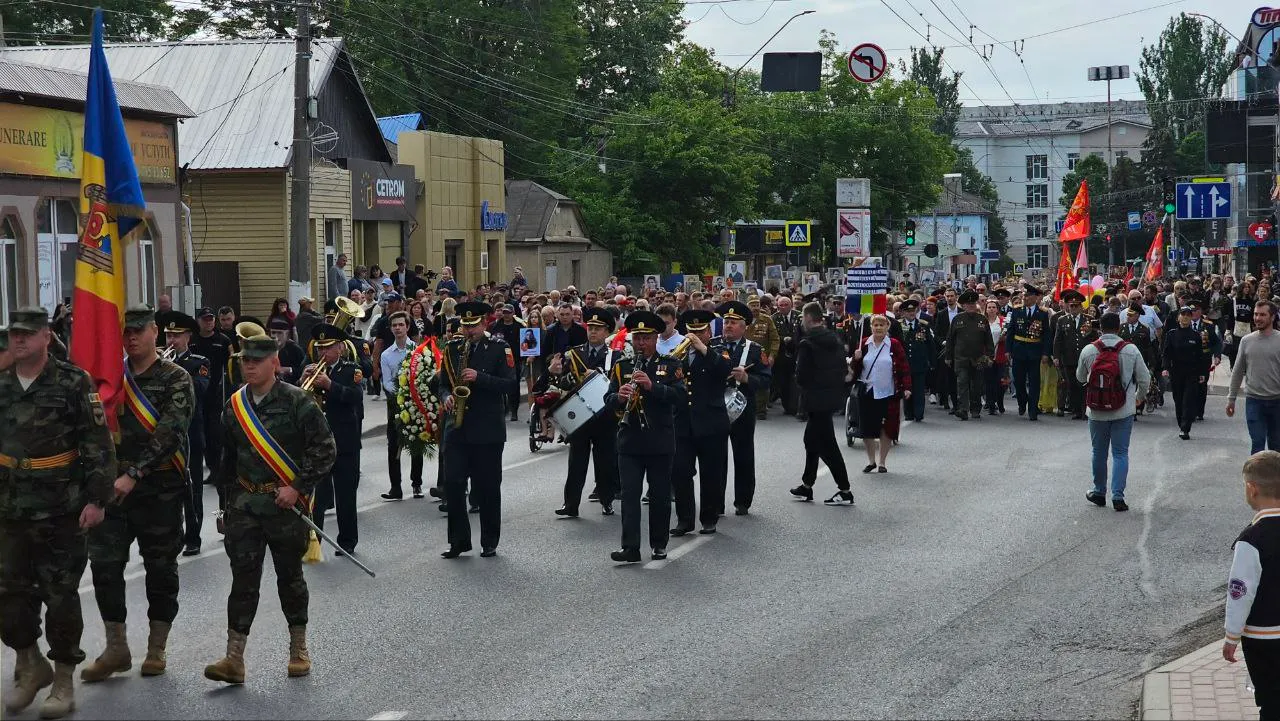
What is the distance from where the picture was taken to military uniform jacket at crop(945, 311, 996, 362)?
72.2 ft

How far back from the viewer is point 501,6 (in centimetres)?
5866

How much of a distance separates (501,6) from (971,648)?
5265 centimetres

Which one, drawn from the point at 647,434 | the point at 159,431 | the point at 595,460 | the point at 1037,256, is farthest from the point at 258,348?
the point at 1037,256

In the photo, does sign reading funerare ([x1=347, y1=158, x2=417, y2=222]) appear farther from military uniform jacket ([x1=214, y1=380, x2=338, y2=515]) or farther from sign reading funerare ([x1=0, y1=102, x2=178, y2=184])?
military uniform jacket ([x1=214, y1=380, x2=338, y2=515])

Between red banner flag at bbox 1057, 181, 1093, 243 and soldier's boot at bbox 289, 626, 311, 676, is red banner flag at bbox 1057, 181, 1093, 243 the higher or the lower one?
the higher one

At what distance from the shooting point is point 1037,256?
144500mm

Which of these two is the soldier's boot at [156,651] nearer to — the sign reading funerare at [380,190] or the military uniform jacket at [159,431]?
the military uniform jacket at [159,431]

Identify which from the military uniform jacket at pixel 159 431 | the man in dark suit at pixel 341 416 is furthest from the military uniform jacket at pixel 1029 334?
the military uniform jacket at pixel 159 431

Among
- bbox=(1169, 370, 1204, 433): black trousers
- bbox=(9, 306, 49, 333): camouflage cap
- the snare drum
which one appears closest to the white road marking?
the snare drum

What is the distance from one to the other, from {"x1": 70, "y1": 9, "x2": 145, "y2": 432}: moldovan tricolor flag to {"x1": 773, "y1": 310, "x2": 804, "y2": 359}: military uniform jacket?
46.7ft

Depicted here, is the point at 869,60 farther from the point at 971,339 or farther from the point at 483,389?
the point at 483,389

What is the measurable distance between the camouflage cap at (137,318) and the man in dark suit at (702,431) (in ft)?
16.2

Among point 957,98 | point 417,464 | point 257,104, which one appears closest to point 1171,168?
point 957,98

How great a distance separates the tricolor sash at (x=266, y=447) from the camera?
8078mm
